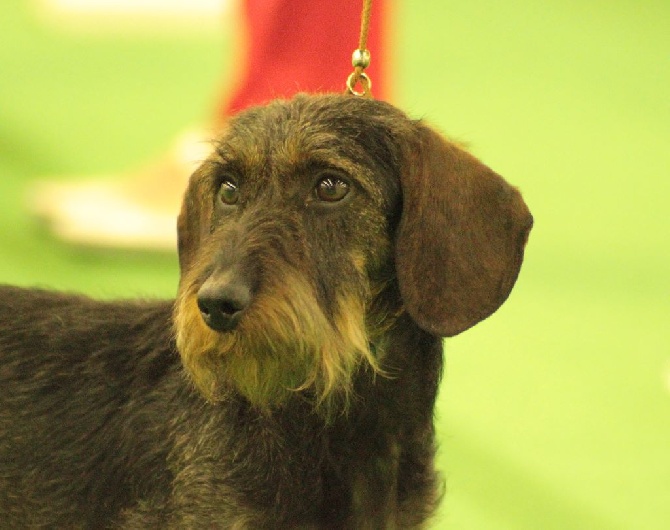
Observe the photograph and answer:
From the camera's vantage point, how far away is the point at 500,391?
3.85m

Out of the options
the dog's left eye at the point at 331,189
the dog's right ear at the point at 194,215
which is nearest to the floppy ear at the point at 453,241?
the dog's left eye at the point at 331,189

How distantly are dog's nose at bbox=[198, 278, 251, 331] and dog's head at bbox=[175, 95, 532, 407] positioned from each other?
0.07 feet

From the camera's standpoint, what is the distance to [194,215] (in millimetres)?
2436

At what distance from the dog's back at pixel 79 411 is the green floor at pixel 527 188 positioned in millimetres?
Answer: 519

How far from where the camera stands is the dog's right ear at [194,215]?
235 cm

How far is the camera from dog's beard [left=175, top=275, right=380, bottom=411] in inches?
76.5

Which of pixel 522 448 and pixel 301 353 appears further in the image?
pixel 522 448

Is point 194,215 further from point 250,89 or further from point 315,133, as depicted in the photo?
point 250,89

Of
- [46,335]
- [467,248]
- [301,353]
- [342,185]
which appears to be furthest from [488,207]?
[46,335]

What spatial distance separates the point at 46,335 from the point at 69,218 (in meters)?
2.40

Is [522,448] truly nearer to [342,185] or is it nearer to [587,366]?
[587,366]

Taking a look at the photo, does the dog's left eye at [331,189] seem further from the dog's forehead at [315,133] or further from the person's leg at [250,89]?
the person's leg at [250,89]

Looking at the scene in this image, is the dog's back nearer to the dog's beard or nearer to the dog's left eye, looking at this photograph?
the dog's beard

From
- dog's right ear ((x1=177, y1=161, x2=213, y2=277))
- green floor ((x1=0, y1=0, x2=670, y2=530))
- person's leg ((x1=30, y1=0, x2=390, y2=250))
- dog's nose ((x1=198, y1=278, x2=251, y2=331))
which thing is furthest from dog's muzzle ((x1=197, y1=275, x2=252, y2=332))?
person's leg ((x1=30, y1=0, x2=390, y2=250))
